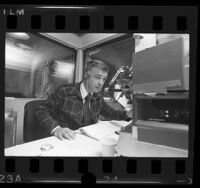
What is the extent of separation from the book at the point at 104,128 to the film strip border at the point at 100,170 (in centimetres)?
15

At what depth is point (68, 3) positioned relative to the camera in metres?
1.35

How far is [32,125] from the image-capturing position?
1.38 metres

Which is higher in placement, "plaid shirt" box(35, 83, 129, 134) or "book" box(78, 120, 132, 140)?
"plaid shirt" box(35, 83, 129, 134)

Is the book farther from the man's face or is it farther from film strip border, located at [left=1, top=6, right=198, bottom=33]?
film strip border, located at [left=1, top=6, right=198, bottom=33]

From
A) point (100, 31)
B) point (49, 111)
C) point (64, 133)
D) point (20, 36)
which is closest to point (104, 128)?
point (64, 133)

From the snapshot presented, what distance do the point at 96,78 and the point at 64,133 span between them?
1.17ft

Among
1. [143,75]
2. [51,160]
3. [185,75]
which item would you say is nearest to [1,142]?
[51,160]

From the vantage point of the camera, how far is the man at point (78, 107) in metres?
1.39

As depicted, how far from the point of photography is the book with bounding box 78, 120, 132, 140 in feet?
4.52

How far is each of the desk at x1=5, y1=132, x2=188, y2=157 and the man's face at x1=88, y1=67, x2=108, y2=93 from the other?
0.29 meters

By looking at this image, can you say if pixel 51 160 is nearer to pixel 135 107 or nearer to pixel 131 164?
pixel 131 164

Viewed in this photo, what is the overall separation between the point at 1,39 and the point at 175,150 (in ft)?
3.73

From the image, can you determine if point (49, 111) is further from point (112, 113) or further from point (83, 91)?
point (112, 113)

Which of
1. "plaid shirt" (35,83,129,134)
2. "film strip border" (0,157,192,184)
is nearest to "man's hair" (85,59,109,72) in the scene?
"plaid shirt" (35,83,129,134)
